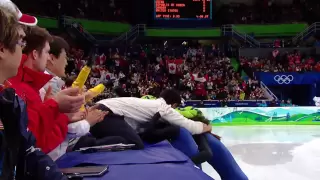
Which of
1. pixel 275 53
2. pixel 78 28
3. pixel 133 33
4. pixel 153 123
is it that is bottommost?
pixel 153 123

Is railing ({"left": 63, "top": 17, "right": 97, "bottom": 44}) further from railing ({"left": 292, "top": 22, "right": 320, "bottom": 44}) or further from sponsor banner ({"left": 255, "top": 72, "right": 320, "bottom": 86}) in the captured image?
railing ({"left": 292, "top": 22, "right": 320, "bottom": 44})

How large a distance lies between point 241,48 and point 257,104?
7.30m

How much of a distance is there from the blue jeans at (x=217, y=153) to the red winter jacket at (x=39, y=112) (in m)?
1.46

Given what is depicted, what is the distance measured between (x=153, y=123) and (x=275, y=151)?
4109mm

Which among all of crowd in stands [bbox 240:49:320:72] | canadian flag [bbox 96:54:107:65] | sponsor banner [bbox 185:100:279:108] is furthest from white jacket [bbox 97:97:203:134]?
canadian flag [bbox 96:54:107:65]

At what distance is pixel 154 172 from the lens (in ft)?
4.75

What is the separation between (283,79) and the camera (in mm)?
16141

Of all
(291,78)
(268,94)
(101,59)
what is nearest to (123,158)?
(268,94)

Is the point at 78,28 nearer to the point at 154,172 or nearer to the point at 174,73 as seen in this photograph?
the point at 174,73

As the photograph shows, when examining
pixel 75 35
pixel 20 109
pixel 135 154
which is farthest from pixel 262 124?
pixel 75 35

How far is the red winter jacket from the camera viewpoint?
133 centimetres

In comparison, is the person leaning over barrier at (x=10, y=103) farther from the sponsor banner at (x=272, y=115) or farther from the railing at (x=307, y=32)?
the railing at (x=307, y=32)

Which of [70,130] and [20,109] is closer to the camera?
[20,109]

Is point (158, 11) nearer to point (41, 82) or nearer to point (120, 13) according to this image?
point (120, 13)
